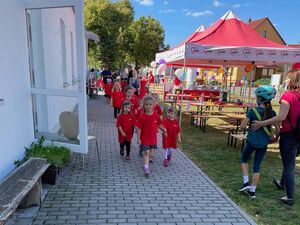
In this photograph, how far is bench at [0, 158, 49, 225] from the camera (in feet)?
8.12

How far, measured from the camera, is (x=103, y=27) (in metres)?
26.2

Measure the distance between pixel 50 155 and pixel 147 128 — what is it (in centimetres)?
165

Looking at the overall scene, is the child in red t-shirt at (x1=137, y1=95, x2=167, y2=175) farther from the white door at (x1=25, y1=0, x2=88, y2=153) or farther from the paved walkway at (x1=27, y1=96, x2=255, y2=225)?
the white door at (x1=25, y1=0, x2=88, y2=153)

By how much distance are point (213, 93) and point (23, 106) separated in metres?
11.8

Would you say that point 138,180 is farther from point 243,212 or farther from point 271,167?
point 271,167

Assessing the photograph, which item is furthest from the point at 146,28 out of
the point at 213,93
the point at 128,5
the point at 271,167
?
the point at 271,167

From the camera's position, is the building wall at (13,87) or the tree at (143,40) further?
the tree at (143,40)

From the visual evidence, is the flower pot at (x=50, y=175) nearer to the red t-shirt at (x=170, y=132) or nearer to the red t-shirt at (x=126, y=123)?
the red t-shirt at (x=126, y=123)

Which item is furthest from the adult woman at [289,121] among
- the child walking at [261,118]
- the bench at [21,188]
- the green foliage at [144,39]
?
the green foliage at [144,39]

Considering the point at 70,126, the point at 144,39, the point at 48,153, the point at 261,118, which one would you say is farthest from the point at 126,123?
the point at 144,39

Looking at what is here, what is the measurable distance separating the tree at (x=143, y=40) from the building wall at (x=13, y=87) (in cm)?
3015

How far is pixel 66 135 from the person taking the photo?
4812 millimetres

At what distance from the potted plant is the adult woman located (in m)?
3.02

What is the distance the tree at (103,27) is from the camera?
2583cm
